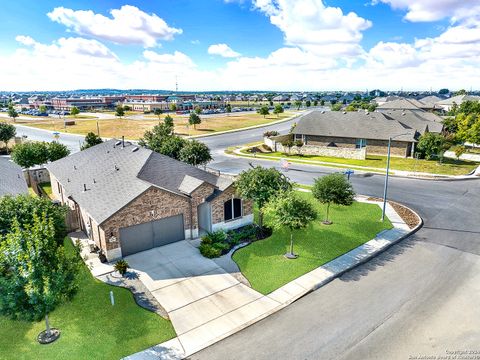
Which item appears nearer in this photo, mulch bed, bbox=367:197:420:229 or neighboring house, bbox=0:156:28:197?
neighboring house, bbox=0:156:28:197

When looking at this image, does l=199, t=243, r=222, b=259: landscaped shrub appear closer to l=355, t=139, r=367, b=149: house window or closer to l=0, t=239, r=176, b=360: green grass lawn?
l=0, t=239, r=176, b=360: green grass lawn

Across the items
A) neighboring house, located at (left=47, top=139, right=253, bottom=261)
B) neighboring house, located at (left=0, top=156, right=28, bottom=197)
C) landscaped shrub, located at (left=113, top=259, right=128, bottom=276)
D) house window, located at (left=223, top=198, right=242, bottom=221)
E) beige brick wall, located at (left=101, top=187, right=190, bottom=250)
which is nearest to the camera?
landscaped shrub, located at (left=113, top=259, right=128, bottom=276)

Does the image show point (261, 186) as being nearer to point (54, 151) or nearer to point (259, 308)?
point (259, 308)

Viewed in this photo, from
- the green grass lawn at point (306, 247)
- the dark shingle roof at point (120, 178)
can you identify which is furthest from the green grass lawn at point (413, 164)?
the dark shingle roof at point (120, 178)

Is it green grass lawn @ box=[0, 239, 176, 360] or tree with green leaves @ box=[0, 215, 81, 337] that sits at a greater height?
tree with green leaves @ box=[0, 215, 81, 337]

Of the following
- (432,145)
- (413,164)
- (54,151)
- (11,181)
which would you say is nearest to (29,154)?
(54,151)

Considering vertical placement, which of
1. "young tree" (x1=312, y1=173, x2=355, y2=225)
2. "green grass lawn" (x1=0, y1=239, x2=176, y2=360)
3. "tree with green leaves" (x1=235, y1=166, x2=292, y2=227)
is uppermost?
"tree with green leaves" (x1=235, y1=166, x2=292, y2=227)

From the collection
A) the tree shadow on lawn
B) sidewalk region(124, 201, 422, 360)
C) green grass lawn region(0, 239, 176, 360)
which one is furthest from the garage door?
the tree shadow on lawn
